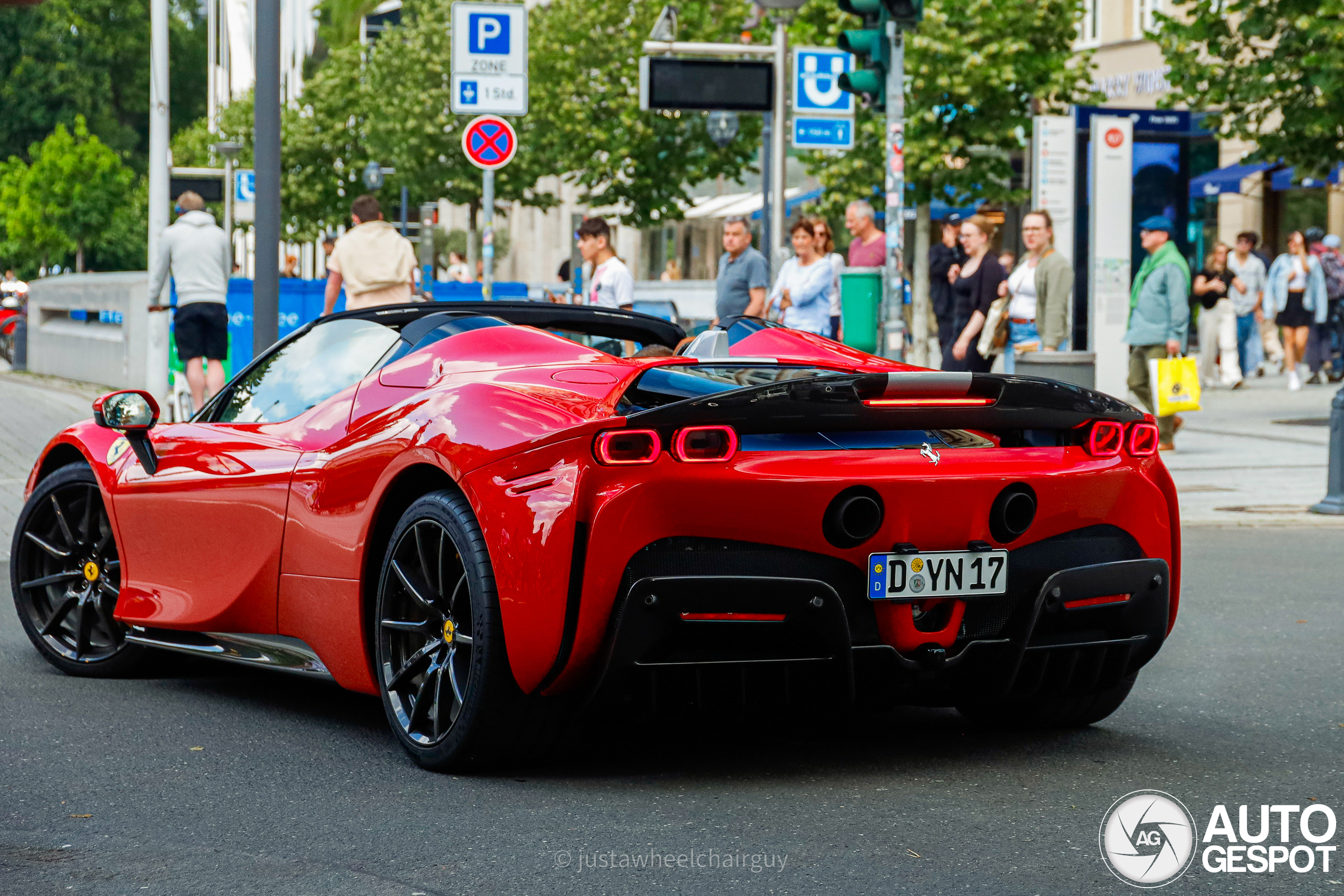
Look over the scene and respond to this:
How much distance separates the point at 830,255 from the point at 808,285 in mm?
579

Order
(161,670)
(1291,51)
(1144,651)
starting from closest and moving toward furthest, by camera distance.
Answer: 1. (1144,651)
2. (161,670)
3. (1291,51)

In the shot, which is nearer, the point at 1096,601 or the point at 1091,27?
the point at 1096,601

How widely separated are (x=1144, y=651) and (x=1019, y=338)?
930cm

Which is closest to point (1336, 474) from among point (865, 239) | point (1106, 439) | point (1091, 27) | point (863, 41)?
point (863, 41)

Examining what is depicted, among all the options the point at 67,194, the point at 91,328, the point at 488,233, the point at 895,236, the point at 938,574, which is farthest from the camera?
the point at 67,194

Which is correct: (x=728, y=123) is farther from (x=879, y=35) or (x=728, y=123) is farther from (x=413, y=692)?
(x=413, y=692)

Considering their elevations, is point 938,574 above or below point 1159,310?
below

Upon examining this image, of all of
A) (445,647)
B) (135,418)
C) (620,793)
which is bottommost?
(620,793)

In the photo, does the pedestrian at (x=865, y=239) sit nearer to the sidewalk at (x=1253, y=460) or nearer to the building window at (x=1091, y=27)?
the sidewalk at (x=1253, y=460)

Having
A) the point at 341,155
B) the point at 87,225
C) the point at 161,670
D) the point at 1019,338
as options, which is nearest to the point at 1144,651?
the point at 161,670

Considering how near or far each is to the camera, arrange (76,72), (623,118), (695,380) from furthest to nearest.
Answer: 1. (76,72)
2. (623,118)
3. (695,380)

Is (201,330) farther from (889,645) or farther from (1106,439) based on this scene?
(889,645)

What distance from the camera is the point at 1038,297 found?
45.6ft

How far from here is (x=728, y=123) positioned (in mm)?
29016
